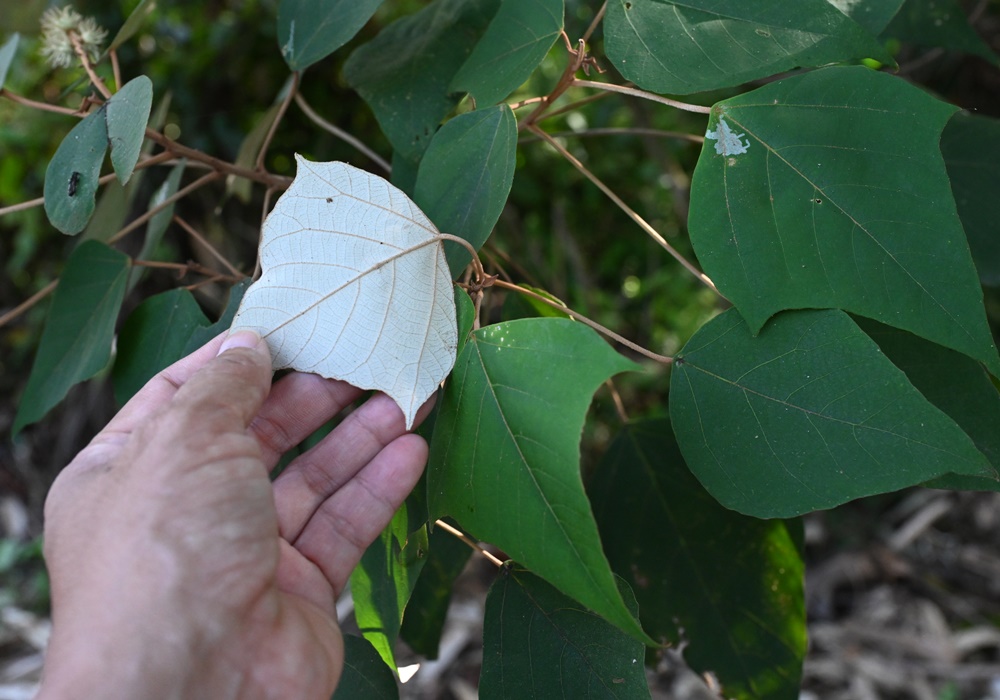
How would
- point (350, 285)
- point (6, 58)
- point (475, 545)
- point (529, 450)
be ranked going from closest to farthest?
point (529, 450) < point (350, 285) < point (475, 545) < point (6, 58)

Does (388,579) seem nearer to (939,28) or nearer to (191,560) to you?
(191,560)

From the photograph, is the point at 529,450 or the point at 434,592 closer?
the point at 529,450

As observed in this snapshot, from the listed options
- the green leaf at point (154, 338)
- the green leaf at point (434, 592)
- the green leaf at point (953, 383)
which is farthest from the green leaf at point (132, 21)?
the green leaf at point (953, 383)

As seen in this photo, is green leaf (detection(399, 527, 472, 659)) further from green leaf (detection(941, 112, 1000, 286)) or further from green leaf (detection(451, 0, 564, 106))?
green leaf (detection(941, 112, 1000, 286))

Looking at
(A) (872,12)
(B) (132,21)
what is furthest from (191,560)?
(A) (872,12)

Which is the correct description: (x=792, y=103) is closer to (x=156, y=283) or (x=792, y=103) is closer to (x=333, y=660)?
(x=333, y=660)

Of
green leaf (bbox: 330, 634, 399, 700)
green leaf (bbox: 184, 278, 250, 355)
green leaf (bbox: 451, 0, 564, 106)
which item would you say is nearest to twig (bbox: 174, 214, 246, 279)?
green leaf (bbox: 184, 278, 250, 355)

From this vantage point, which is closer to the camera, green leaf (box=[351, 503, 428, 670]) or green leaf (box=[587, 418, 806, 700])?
green leaf (box=[351, 503, 428, 670])
